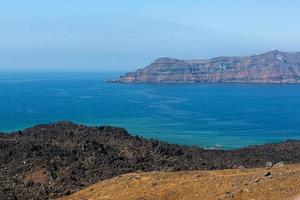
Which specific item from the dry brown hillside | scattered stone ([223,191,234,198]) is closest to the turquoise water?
the dry brown hillside

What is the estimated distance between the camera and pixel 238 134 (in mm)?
88250

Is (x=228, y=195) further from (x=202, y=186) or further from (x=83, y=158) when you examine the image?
Result: (x=83, y=158)

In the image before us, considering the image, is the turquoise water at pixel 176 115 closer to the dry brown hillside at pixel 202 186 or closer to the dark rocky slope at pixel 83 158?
the dark rocky slope at pixel 83 158

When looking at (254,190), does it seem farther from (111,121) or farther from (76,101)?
(76,101)

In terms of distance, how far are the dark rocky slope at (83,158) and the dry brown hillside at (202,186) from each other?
156 inches

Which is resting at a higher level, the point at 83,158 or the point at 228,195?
the point at 228,195

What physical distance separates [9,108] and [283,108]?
6658 cm

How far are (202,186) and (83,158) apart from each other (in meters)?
14.4

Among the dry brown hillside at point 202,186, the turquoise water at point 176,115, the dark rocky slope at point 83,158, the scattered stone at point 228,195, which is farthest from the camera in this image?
the turquoise water at point 176,115

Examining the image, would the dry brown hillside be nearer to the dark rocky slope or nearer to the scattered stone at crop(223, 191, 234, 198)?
the scattered stone at crop(223, 191, 234, 198)

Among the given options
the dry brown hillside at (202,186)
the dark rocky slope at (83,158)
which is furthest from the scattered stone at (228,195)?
the dark rocky slope at (83,158)

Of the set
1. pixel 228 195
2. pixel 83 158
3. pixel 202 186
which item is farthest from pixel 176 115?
pixel 228 195

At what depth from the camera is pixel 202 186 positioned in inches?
687

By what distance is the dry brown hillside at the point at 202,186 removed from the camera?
610 inches
